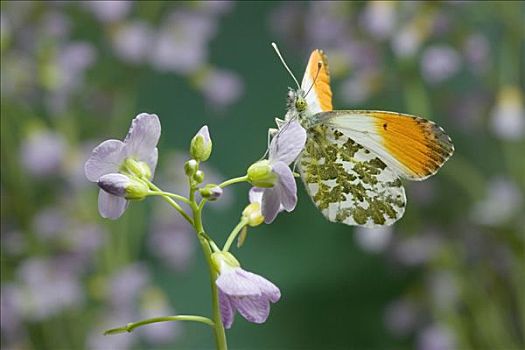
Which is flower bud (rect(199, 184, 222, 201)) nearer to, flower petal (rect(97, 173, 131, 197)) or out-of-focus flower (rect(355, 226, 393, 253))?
flower petal (rect(97, 173, 131, 197))

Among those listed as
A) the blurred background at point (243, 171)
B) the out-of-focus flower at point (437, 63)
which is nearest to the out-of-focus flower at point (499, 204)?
the blurred background at point (243, 171)

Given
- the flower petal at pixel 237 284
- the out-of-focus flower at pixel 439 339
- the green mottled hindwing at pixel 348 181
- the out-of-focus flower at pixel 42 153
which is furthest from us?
the out-of-focus flower at pixel 439 339

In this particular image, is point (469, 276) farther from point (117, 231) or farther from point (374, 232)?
point (117, 231)

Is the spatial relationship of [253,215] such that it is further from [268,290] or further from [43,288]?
[43,288]

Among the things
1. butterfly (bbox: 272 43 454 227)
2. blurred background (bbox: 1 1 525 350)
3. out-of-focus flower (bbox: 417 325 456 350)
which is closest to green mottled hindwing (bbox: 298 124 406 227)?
butterfly (bbox: 272 43 454 227)

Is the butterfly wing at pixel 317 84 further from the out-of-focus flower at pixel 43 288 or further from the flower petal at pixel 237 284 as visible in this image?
the out-of-focus flower at pixel 43 288

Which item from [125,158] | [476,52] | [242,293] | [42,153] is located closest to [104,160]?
[125,158]

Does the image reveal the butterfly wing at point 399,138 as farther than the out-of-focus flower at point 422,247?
No
